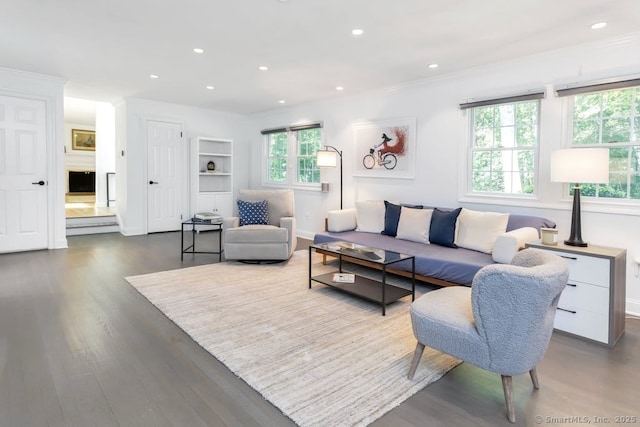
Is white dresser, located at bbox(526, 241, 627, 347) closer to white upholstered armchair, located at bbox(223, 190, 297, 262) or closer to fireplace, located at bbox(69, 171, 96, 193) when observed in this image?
white upholstered armchair, located at bbox(223, 190, 297, 262)

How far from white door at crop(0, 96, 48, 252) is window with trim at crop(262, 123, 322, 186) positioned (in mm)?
3761

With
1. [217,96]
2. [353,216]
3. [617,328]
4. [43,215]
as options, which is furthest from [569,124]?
[43,215]

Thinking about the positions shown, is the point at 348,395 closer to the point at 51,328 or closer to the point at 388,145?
the point at 51,328

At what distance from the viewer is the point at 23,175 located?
5.27 metres

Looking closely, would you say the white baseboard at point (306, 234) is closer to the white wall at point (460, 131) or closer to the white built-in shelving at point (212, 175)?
the white wall at point (460, 131)

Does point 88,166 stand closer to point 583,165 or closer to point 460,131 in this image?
point 460,131

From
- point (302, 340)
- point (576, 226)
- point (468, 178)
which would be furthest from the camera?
point (468, 178)

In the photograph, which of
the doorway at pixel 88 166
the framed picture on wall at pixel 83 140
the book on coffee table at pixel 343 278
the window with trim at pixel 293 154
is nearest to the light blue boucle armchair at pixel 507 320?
the book on coffee table at pixel 343 278

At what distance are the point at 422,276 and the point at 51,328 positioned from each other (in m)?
3.15

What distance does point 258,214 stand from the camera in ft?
16.9

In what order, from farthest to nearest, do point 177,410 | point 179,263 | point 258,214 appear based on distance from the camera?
1. point 258,214
2. point 179,263
3. point 177,410

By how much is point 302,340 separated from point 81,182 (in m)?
10.3

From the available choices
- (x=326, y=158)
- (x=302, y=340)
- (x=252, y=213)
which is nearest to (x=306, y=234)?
(x=326, y=158)

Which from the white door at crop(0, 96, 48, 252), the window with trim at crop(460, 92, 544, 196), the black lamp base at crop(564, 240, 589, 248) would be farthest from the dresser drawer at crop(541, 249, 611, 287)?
the white door at crop(0, 96, 48, 252)
